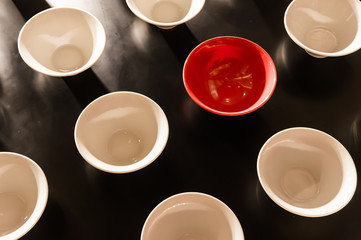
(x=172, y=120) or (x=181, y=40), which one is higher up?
(x=181, y=40)

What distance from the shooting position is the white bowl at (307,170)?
43.0 inches

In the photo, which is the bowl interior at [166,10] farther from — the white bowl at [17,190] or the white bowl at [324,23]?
the white bowl at [17,190]

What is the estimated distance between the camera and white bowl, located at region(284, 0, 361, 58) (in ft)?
4.72

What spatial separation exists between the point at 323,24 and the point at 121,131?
105cm

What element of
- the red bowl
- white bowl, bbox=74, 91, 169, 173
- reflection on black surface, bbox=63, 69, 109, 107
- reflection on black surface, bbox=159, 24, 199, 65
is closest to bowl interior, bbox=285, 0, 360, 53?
the red bowl

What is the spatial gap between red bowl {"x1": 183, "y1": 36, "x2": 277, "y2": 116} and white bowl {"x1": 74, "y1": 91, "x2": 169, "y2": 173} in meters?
0.22

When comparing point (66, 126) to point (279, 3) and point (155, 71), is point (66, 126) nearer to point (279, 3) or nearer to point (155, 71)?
point (155, 71)

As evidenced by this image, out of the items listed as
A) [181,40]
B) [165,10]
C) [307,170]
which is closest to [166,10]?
[165,10]

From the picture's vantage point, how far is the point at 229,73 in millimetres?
1476

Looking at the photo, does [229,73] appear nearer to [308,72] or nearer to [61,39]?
[308,72]

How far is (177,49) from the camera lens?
4.76 feet

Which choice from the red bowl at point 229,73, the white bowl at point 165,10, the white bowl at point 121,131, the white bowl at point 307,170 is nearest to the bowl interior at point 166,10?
the white bowl at point 165,10

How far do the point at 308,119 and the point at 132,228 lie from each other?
806 mm

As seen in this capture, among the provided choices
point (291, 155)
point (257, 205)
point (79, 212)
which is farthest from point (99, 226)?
point (291, 155)
